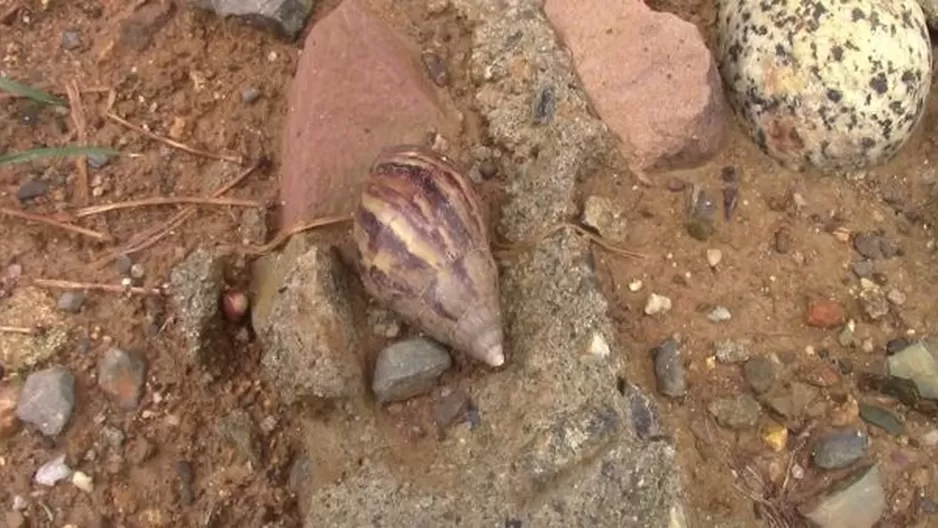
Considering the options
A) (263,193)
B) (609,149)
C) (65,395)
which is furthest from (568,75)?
(65,395)

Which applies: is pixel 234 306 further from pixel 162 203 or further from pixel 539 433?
pixel 539 433

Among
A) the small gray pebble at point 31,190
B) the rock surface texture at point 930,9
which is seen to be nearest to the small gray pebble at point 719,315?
the rock surface texture at point 930,9

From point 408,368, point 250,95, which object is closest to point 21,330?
point 250,95

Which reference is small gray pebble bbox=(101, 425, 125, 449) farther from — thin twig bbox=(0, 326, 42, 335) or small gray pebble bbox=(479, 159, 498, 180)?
small gray pebble bbox=(479, 159, 498, 180)

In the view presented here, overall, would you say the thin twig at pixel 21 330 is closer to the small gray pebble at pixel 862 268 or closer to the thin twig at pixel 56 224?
the thin twig at pixel 56 224

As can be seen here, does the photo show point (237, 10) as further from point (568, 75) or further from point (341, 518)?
point (341, 518)

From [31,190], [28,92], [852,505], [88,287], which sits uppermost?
[28,92]
